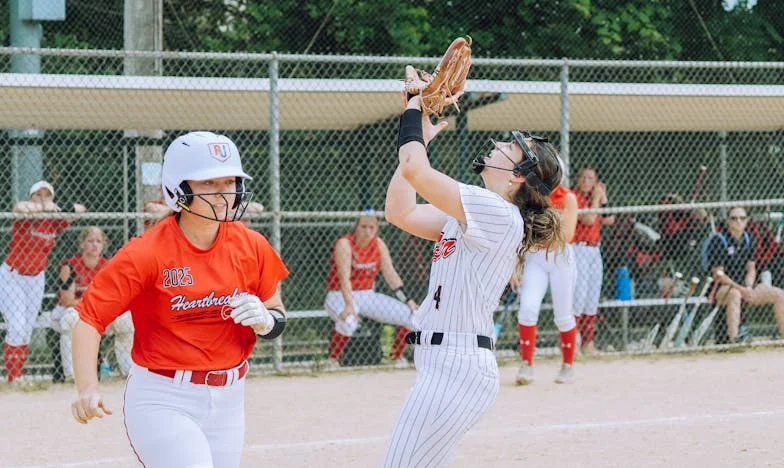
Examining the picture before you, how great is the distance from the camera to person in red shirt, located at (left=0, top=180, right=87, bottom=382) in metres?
8.91

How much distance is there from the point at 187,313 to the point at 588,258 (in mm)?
7133

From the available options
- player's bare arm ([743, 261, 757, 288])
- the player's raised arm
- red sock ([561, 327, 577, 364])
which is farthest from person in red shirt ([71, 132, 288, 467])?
player's bare arm ([743, 261, 757, 288])

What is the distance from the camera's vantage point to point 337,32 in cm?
1526

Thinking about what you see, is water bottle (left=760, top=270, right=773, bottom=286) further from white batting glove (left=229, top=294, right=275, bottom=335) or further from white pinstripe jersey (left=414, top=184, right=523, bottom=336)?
white batting glove (left=229, top=294, right=275, bottom=335)

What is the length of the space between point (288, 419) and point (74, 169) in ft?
20.4

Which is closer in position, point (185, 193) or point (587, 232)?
point (185, 193)

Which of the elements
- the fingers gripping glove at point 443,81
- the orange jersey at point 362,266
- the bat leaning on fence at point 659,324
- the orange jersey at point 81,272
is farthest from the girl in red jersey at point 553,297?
the fingers gripping glove at point 443,81

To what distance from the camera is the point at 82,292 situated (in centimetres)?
910

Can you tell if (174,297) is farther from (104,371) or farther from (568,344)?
(104,371)

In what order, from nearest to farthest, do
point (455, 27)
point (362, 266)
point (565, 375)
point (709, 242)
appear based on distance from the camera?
point (565, 375) → point (362, 266) → point (709, 242) → point (455, 27)

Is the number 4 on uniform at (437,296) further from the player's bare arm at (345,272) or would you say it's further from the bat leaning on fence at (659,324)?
the bat leaning on fence at (659,324)

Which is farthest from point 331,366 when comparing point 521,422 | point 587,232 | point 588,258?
point 521,422

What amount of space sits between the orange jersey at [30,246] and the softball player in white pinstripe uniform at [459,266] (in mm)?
6024

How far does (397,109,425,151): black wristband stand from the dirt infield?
2711mm
